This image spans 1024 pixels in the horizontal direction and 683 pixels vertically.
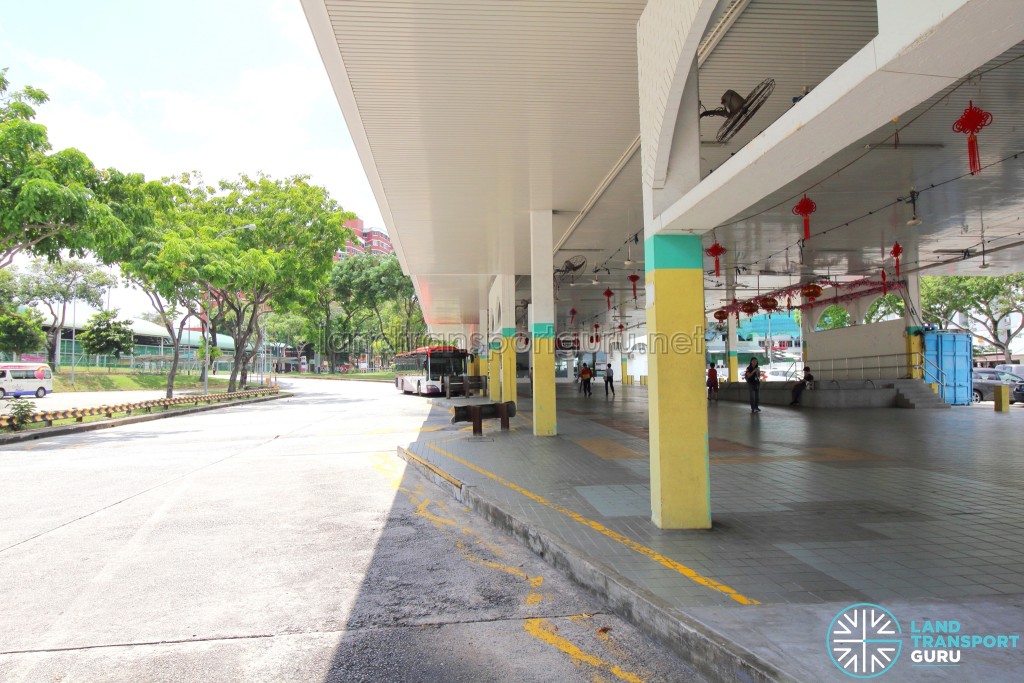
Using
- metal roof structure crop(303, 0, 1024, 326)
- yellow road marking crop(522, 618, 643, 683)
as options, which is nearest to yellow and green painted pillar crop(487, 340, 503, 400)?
metal roof structure crop(303, 0, 1024, 326)

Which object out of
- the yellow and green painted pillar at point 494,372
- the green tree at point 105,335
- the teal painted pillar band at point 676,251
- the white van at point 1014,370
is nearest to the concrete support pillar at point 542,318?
the teal painted pillar band at point 676,251

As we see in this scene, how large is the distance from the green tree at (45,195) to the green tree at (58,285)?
2920 centimetres

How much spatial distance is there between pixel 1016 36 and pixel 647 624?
3513 mm

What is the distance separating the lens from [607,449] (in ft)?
36.1

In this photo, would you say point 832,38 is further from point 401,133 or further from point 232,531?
point 232,531

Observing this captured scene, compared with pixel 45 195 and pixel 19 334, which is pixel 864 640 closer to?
pixel 45 195

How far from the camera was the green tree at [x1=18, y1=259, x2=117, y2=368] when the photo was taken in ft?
134

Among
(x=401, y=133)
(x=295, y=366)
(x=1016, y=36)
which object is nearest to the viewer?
(x=1016, y=36)

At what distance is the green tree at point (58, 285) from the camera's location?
134 feet

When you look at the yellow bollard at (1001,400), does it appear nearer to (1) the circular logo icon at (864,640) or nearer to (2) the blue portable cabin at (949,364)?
(2) the blue portable cabin at (949,364)

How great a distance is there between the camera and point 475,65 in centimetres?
689

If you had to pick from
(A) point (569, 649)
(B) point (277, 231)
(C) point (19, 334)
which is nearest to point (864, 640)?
(A) point (569, 649)

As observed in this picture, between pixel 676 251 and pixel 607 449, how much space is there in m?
5.98

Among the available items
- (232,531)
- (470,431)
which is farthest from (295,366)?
(232,531)
